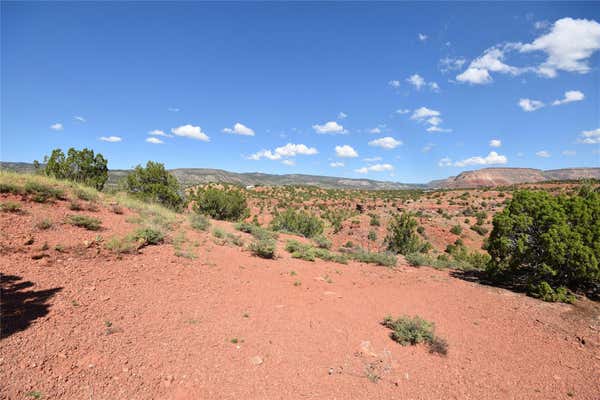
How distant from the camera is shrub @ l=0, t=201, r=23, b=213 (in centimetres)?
658

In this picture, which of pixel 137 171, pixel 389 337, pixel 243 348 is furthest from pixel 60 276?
pixel 137 171

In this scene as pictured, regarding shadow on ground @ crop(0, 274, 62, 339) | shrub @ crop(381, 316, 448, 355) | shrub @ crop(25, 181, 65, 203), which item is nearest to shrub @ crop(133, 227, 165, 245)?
shrub @ crop(25, 181, 65, 203)

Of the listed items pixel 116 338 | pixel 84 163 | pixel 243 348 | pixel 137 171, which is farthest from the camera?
pixel 137 171

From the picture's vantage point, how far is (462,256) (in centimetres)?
1602

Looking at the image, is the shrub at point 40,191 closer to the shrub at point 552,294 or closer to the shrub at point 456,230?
the shrub at point 552,294

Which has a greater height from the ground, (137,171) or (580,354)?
(137,171)

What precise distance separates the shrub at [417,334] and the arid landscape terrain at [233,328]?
144mm

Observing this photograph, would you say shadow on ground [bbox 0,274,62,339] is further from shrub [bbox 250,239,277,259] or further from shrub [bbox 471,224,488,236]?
shrub [bbox 471,224,488,236]

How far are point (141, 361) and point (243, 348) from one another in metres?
1.43

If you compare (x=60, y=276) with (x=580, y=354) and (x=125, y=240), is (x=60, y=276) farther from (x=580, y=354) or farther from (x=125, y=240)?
(x=580, y=354)

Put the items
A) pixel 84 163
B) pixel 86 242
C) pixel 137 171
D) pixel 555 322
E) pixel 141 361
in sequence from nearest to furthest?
1. pixel 141 361
2. pixel 555 322
3. pixel 86 242
4. pixel 84 163
5. pixel 137 171

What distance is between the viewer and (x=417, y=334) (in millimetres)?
4891

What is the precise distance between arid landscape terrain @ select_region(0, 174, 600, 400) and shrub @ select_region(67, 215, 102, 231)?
0.31 feet

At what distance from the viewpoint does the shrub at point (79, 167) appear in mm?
13273
